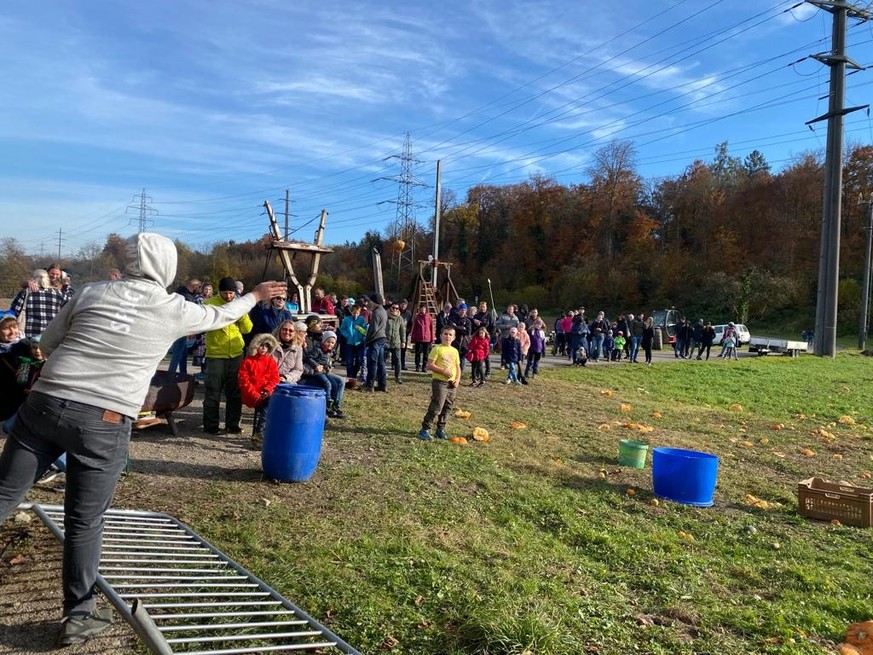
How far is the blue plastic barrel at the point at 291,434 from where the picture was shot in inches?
257

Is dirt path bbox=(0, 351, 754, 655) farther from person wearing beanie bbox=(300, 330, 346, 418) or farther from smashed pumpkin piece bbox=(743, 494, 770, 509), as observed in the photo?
smashed pumpkin piece bbox=(743, 494, 770, 509)

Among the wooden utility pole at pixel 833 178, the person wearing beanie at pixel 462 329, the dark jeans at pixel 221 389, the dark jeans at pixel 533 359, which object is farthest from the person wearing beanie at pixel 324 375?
the wooden utility pole at pixel 833 178

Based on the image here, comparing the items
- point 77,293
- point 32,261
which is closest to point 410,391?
point 77,293

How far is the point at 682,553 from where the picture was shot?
5.66 metres

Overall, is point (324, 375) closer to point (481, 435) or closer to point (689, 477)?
point (481, 435)

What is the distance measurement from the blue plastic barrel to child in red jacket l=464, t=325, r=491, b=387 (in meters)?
9.30

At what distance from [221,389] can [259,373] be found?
1.07m

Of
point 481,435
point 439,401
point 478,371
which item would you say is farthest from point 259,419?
point 478,371

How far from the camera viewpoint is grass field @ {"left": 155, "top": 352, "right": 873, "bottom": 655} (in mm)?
4059

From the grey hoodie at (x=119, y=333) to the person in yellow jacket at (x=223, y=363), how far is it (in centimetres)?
488

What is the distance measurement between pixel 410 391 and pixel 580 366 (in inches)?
369

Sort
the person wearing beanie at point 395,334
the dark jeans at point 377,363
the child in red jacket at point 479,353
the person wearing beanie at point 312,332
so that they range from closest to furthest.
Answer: the person wearing beanie at point 312,332
the dark jeans at point 377,363
the person wearing beanie at point 395,334
the child in red jacket at point 479,353

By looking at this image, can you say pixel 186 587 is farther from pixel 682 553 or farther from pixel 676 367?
pixel 676 367

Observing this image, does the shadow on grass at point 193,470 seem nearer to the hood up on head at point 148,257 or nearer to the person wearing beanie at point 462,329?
the hood up on head at point 148,257
